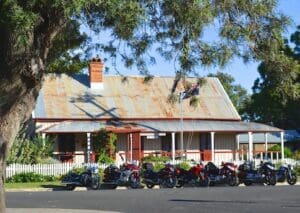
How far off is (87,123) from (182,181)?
39.5 feet

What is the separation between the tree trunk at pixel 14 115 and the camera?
426 inches

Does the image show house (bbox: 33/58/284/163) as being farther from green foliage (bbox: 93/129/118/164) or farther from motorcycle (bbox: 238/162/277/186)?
motorcycle (bbox: 238/162/277/186)

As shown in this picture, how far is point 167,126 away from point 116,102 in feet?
13.0

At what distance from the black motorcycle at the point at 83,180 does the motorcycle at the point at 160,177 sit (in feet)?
7.84

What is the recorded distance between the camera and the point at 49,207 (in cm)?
1806

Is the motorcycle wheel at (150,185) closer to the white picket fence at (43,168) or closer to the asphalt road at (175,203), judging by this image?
the white picket fence at (43,168)

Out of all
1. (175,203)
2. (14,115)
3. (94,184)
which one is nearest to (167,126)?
(94,184)

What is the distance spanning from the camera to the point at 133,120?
1665 inches

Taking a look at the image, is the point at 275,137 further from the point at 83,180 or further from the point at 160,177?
the point at 83,180

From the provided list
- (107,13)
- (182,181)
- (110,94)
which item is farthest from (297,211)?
(110,94)

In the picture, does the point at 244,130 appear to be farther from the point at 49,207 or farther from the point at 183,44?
the point at 183,44

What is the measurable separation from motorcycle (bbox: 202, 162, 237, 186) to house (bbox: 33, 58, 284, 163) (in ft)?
30.6

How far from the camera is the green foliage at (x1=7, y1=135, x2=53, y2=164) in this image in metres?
33.5

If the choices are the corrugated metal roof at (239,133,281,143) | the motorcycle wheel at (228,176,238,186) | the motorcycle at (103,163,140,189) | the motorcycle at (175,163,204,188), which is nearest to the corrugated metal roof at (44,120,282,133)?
the motorcycle at (103,163,140,189)
